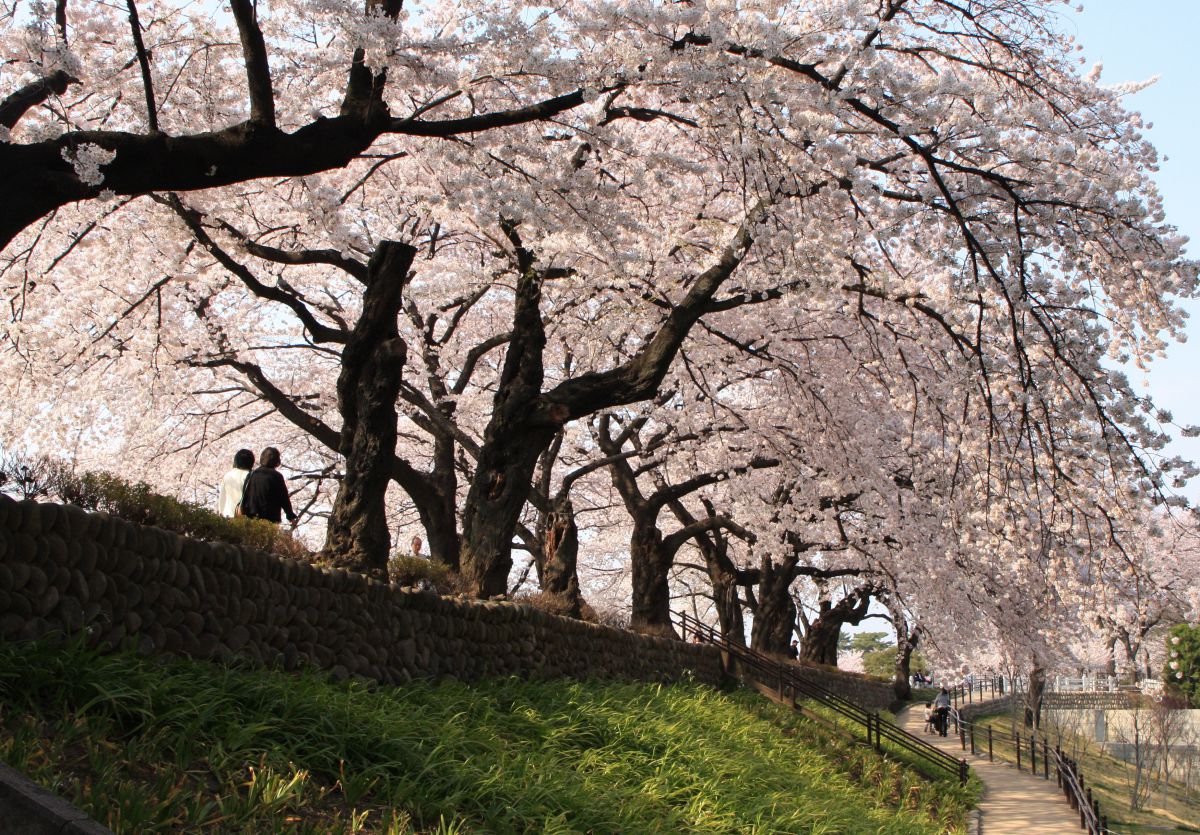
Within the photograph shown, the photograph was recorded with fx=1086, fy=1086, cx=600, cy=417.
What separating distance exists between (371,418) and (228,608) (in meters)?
2.63

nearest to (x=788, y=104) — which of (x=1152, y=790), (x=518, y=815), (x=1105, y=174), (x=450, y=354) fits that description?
(x=1105, y=174)

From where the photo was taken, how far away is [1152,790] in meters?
27.0

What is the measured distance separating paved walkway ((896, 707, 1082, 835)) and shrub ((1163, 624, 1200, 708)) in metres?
17.9

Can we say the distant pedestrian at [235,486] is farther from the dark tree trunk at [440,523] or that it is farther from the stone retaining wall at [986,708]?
the stone retaining wall at [986,708]

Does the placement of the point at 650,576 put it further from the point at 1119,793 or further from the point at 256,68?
the point at 1119,793

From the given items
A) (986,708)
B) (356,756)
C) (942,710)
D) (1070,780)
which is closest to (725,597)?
(1070,780)

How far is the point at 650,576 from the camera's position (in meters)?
17.9

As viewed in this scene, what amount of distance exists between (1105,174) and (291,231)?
9453mm

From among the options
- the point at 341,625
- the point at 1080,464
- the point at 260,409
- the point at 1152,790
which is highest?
the point at 260,409

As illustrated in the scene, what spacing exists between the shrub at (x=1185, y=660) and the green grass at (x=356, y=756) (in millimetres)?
34834

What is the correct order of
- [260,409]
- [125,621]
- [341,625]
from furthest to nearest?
1. [260,409]
2. [341,625]
3. [125,621]

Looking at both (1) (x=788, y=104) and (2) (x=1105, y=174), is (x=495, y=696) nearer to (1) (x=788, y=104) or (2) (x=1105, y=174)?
(1) (x=788, y=104)

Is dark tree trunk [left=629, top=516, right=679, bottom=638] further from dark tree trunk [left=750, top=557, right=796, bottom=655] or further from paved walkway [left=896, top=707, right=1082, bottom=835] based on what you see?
dark tree trunk [left=750, top=557, right=796, bottom=655]

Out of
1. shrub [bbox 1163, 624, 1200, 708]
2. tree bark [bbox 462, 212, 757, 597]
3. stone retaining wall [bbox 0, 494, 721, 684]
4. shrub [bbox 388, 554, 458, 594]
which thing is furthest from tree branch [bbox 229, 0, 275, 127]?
shrub [bbox 1163, 624, 1200, 708]
